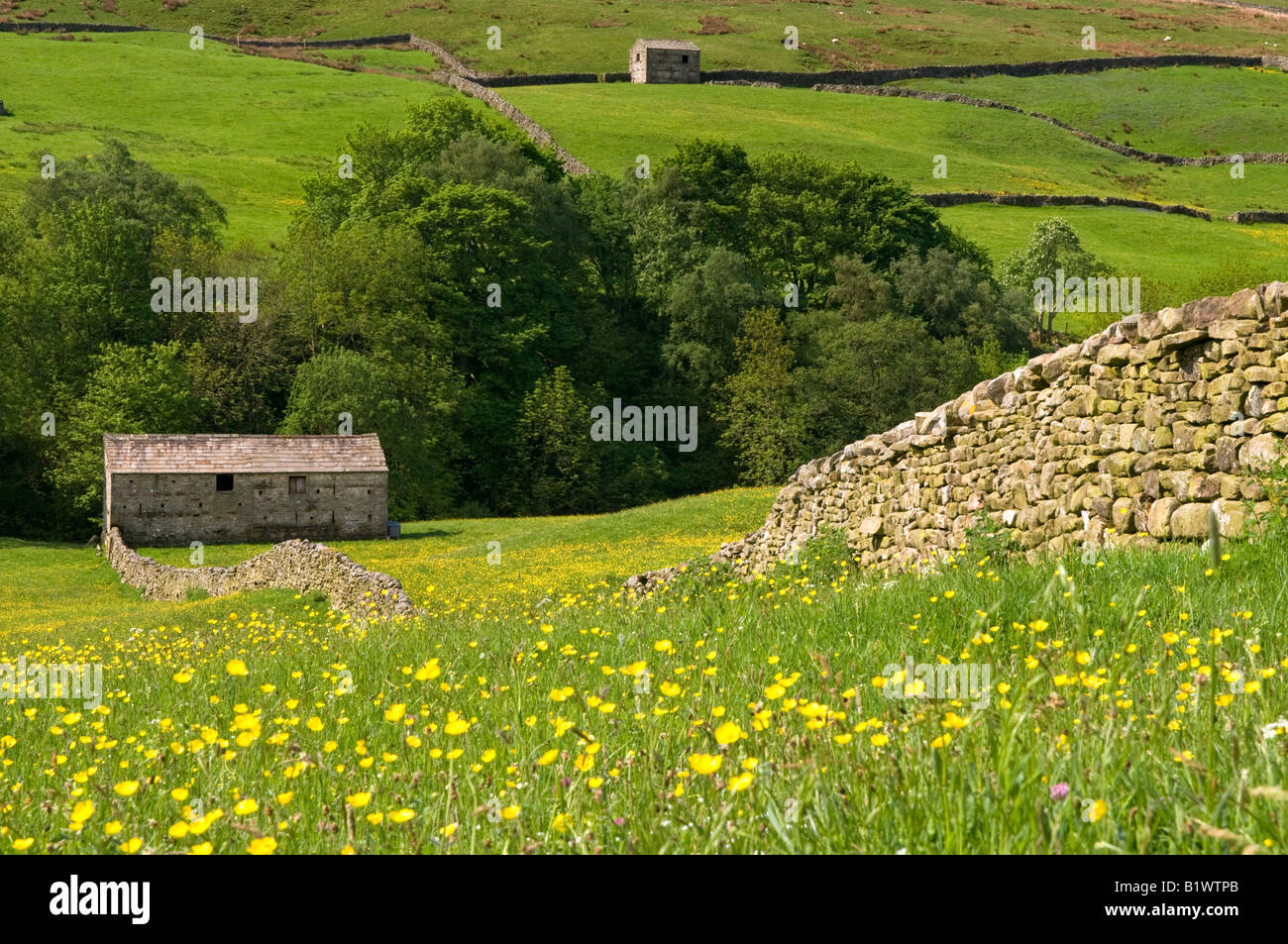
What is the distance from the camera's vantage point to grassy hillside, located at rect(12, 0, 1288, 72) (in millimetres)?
119938

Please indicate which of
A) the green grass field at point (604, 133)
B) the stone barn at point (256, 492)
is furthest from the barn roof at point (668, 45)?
the stone barn at point (256, 492)

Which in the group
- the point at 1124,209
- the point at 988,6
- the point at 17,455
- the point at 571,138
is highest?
the point at 988,6

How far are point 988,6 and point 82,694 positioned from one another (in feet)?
556

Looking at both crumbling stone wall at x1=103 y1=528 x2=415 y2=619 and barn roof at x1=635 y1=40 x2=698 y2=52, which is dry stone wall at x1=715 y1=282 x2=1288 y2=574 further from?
barn roof at x1=635 y1=40 x2=698 y2=52

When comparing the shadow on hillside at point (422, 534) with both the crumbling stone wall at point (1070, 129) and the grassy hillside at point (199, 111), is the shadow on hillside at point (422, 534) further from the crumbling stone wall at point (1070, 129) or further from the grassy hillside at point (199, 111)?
the crumbling stone wall at point (1070, 129)

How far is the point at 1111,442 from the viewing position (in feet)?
34.3

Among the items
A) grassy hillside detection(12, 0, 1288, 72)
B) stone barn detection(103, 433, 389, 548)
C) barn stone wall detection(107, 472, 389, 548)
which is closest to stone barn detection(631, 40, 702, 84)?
grassy hillside detection(12, 0, 1288, 72)

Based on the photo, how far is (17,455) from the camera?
5025cm

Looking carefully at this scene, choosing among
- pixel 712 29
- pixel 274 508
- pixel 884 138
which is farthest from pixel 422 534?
pixel 712 29

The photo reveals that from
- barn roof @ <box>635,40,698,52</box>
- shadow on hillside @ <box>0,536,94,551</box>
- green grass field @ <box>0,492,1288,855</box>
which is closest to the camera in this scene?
green grass field @ <box>0,492,1288,855</box>

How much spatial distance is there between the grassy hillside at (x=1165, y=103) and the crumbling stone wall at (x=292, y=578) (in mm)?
98083

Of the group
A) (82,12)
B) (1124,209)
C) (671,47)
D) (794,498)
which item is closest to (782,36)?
(671,47)

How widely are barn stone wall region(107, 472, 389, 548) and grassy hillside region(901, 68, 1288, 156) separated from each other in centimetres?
8686
